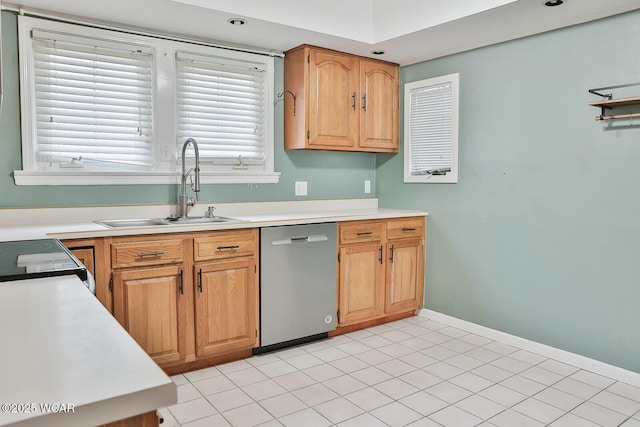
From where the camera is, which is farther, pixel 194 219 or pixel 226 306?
pixel 194 219

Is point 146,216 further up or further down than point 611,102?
further down

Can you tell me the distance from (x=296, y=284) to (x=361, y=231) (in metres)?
0.68

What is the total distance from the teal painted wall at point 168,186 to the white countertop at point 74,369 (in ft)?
6.79

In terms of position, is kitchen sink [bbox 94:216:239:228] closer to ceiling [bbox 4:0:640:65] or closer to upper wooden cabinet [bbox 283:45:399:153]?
upper wooden cabinet [bbox 283:45:399:153]

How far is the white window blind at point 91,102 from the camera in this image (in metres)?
2.87

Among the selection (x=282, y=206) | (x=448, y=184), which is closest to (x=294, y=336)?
(x=282, y=206)

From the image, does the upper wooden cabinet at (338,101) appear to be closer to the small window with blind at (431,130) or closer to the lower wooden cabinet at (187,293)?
the small window with blind at (431,130)

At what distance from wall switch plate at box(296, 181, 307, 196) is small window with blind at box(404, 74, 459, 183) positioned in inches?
35.7

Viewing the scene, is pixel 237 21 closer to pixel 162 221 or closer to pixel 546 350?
pixel 162 221

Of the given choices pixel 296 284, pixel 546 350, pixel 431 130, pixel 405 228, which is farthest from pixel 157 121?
pixel 546 350

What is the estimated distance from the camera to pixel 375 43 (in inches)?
139

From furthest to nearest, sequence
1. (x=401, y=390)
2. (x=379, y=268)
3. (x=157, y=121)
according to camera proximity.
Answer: (x=379, y=268), (x=157, y=121), (x=401, y=390)

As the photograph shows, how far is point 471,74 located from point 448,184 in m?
0.86

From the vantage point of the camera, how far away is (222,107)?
3523 millimetres
